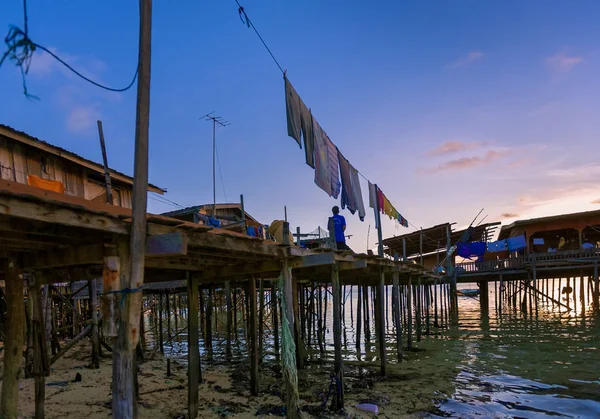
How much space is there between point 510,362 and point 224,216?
14.4 m

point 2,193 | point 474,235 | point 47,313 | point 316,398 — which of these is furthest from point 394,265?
point 474,235

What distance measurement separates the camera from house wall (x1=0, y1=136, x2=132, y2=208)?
11.0m

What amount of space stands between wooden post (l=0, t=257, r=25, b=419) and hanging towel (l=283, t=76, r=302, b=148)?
4.95m

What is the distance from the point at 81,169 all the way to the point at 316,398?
9.97m

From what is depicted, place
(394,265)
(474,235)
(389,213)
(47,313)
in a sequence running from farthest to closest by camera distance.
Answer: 1. (474,235)
2. (389,213)
3. (394,265)
4. (47,313)

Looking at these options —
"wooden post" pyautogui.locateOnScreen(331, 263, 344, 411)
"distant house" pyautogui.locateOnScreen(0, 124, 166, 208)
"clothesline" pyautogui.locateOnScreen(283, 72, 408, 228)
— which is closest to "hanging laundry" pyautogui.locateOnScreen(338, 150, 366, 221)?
"clothesline" pyautogui.locateOnScreen(283, 72, 408, 228)

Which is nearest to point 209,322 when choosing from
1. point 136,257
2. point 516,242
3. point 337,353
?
point 337,353

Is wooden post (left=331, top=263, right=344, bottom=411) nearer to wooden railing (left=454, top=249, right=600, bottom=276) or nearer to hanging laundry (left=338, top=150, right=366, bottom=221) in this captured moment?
hanging laundry (left=338, top=150, right=366, bottom=221)

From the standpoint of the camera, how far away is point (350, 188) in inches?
470

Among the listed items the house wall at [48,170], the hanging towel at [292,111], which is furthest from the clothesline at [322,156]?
the house wall at [48,170]

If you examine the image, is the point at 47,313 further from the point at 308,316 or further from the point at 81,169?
the point at 308,316

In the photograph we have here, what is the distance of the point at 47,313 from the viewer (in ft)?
38.3

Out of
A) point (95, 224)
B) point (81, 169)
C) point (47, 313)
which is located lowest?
point (47, 313)

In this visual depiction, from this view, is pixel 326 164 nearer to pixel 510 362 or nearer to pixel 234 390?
pixel 234 390
